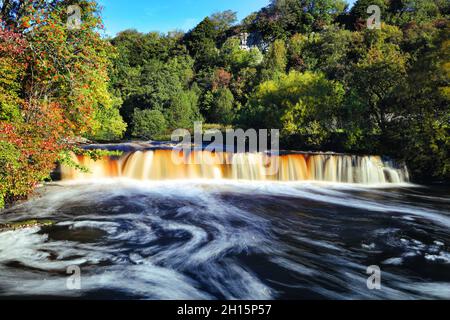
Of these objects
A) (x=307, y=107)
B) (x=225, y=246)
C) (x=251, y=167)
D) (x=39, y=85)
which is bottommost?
(x=225, y=246)

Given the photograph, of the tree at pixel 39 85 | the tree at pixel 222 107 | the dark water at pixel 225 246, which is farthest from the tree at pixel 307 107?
the tree at pixel 39 85

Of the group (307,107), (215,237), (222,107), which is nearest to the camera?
(215,237)

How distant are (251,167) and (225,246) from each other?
8303 mm

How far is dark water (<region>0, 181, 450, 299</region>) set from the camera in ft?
16.8

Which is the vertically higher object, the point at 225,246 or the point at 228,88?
the point at 228,88

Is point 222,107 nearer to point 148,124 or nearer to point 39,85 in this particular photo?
point 148,124

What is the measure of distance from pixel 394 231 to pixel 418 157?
28.0 ft

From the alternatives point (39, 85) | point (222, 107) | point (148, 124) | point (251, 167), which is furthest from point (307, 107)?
point (39, 85)

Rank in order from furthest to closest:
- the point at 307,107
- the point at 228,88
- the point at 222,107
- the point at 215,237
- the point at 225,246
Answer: the point at 228,88 → the point at 222,107 → the point at 307,107 → the point at 215,237 → the point at 225,246

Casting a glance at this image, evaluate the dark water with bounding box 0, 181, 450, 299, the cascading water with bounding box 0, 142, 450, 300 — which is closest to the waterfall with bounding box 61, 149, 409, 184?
the cascading water with bounding box 0, 142, 450, 300

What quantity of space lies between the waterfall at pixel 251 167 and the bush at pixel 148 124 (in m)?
15.3

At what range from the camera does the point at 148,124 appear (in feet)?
98.0

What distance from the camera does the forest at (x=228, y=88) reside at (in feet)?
24.8

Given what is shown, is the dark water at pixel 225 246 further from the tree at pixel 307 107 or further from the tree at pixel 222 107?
the tree at pixel 222 107
